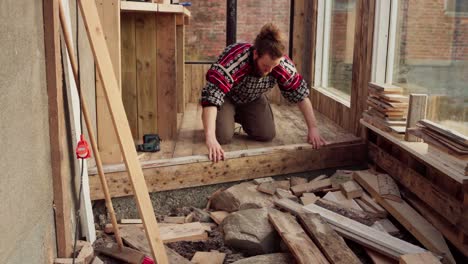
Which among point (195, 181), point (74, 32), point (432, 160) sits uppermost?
point (74, 32)

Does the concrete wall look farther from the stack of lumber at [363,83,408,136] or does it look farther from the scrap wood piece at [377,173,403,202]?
the stack of lumber at [363,83,408,136]

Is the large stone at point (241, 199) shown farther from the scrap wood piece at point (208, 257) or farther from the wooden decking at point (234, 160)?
the scrap wood piece at point (208, 257)

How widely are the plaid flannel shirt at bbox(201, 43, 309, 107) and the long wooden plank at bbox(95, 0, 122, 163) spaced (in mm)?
706

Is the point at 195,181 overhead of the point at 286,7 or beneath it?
beneath

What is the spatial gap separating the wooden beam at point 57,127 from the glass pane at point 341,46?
10.6 feet

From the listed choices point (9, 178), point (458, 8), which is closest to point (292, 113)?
point (458, 8)

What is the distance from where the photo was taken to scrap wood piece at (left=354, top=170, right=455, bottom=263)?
117 inches

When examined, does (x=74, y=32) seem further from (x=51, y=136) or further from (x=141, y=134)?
(x=141, y=134)

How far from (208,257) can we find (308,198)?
96cm

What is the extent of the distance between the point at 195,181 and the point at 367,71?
1691mm

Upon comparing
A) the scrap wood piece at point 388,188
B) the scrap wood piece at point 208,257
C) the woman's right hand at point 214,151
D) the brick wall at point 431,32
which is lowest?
the scrap wood piece at point 208,257

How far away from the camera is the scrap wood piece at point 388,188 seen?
3623mm

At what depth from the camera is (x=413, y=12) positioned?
387 centimetres

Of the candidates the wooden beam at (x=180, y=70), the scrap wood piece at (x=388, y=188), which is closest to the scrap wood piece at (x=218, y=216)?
the scrap wood piece at (x=388, y=188)
